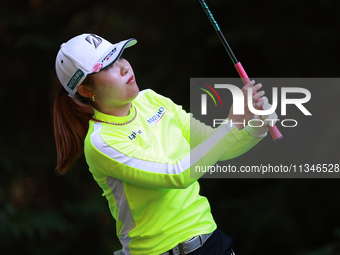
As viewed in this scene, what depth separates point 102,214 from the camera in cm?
425

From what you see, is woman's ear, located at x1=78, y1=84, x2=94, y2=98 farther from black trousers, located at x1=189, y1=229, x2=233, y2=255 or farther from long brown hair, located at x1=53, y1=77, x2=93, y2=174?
black trousers, located at x1=189, y1=229, x2=233, y2=255

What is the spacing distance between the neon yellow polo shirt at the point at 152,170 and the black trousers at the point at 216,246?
0.13ft

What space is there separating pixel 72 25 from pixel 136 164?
2.64 meters

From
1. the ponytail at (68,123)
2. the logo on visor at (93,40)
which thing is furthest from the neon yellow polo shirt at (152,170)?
the logo on visor at (93,40)

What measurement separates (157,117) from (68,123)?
325 mm

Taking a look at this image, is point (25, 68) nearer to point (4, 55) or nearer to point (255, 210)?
point (4, 55)

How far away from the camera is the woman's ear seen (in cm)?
206

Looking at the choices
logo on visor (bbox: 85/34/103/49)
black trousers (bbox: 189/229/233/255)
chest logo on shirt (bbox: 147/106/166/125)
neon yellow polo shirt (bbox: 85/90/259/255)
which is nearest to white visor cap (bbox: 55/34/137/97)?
logo on visor (bbox: 85/34/103/49)

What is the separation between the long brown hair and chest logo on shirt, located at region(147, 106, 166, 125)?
221mm

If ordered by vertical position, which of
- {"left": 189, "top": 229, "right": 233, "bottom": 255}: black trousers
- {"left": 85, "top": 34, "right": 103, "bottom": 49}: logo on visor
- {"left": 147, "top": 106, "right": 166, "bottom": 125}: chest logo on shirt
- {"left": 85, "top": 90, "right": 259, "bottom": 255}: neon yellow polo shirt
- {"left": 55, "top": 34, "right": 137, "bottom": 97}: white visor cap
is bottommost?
{"left": 189, "top": 229, "right": 233, "bottom": 255}: black trousers

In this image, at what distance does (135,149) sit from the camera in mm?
1950

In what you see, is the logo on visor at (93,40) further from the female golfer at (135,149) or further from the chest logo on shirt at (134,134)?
the chest logo on shirt at (134,134)

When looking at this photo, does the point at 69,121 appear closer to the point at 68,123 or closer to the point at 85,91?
the point at 68,123

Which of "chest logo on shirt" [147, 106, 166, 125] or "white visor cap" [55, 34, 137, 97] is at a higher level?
"white visor cap" [55, 34, 137, 97]
